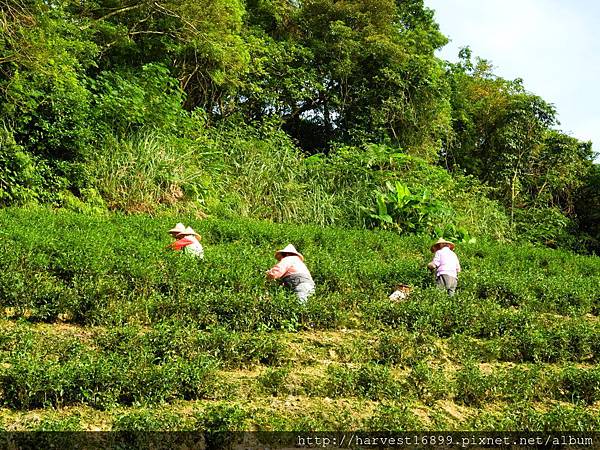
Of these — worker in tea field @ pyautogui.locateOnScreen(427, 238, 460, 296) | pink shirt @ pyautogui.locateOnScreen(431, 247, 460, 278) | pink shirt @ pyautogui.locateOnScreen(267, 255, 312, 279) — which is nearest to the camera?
pink shirt @ pyautogui.locateOnScreen(267, 255, 312, 279)

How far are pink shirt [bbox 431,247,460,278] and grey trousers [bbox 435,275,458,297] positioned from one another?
7cm

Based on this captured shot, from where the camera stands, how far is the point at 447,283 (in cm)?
1088

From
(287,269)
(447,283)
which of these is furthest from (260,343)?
(447,283)

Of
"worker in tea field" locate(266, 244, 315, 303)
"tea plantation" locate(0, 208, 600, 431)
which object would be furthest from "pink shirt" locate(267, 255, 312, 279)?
"tea plantation" locate(0, 208, 600, 431)

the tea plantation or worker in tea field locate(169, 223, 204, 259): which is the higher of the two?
worker in tea field locate(169, 223, 204, 259)

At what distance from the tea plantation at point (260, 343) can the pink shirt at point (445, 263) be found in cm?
45

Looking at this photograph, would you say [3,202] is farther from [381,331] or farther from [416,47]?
[416,47]

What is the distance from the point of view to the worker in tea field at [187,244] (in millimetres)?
10773

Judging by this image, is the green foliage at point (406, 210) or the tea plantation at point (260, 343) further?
the green foliage at point (406, 210)

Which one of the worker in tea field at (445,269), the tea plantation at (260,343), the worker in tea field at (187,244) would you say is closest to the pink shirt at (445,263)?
the worker in tea field at (445,269)

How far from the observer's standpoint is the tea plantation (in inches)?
214

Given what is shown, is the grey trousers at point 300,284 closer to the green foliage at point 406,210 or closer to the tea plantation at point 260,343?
the tea plantation at point 260,343

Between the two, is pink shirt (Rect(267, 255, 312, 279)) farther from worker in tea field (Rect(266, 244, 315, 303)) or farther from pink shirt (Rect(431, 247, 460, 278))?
pink shirt (Rect(431, 247, 460, 278))

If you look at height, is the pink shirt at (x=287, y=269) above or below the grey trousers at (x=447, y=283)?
below
